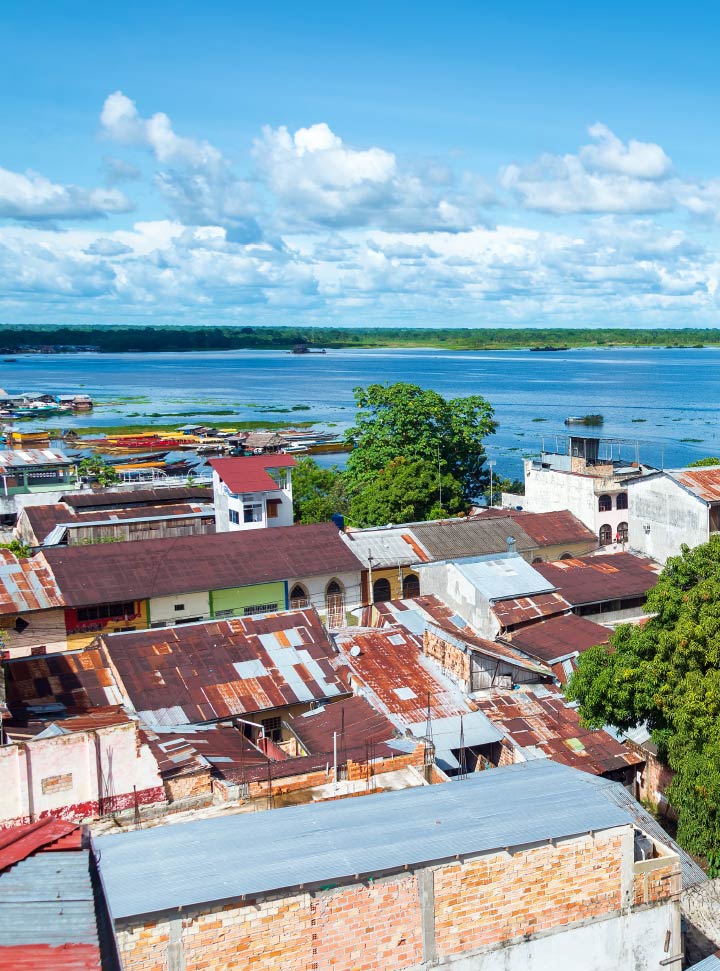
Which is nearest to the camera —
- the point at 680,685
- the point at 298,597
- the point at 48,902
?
the point at 48,902

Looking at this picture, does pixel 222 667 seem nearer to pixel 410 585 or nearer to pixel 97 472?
pixel 410 585

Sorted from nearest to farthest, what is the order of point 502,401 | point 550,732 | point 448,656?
point 550,732
point 448,656
point 502,401

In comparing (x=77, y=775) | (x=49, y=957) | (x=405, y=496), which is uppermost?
(x=49, y=957)

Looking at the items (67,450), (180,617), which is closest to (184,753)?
(180,617)

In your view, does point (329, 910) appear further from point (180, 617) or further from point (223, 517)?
point (223, 517)

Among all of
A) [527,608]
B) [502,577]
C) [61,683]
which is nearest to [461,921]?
[61,683]

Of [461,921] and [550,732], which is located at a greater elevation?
[461,921]

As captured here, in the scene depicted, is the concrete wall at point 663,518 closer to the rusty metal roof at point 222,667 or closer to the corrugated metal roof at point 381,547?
the corrugated metal roof at point 381,547

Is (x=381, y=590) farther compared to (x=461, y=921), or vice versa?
(x=381, y=590)
